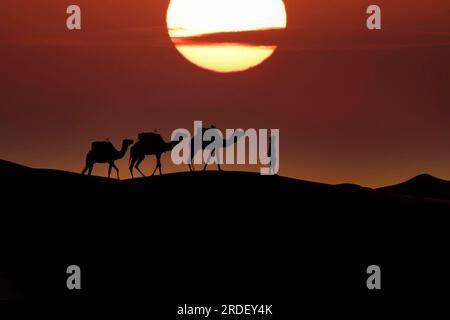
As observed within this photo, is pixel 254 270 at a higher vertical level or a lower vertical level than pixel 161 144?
lower

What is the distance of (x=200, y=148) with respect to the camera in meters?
38.2

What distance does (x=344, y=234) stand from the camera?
120 ft

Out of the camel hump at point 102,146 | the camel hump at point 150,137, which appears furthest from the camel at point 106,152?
the camel hump at point 150,137

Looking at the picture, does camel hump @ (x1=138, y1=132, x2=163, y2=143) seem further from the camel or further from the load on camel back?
the camel

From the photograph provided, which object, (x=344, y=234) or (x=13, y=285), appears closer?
(x=13, y=285)

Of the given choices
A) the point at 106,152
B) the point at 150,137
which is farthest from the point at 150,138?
the point at 106,152

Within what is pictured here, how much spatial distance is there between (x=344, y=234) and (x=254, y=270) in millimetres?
5505

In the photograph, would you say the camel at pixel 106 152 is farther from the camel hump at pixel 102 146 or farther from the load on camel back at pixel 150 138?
the load on camel back at pixel 150 138

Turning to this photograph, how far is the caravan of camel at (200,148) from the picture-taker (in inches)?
1491
